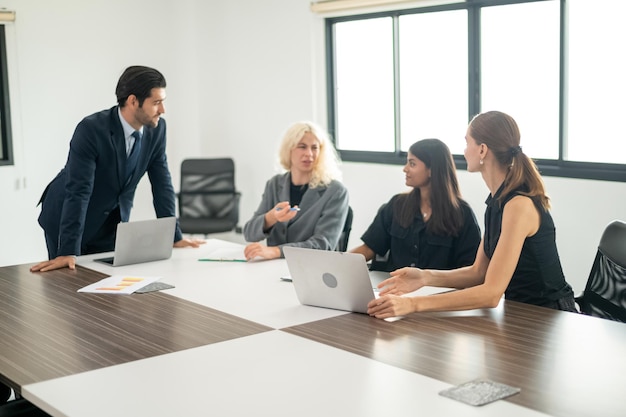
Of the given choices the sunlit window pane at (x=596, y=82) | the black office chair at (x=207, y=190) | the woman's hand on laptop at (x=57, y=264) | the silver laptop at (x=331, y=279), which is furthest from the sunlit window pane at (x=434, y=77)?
the silver laptop at (x=331, y=279)

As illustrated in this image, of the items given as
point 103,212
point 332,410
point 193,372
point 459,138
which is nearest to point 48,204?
point 103,212

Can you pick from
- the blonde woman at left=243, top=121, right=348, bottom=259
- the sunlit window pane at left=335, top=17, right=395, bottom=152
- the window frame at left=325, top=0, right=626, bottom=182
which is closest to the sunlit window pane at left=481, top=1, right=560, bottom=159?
the window frame at left=325, top=0, right=626, bottom=182

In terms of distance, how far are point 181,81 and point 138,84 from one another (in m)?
3.66

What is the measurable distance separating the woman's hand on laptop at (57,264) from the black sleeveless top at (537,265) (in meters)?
1.79

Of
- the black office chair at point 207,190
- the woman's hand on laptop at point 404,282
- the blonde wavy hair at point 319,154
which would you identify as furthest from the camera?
the black office chair at point 207,190

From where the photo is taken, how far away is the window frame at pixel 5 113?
6.22 meters

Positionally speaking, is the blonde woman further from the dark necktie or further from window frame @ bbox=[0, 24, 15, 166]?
window frame @ bbox=[0, 24, 15, 166]

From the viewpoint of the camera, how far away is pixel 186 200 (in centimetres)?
667

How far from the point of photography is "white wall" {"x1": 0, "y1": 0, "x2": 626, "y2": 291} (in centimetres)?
631

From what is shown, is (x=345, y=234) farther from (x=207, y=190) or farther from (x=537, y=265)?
(x=207, y=190)

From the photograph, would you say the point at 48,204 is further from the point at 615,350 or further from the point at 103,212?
the point at 615,350

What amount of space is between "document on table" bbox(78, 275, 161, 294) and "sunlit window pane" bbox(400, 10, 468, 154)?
3056 mm

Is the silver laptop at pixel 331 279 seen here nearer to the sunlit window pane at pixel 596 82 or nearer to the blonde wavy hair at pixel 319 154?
the blonde wavy hair at pixel 319 154

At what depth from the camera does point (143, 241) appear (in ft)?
11.5
